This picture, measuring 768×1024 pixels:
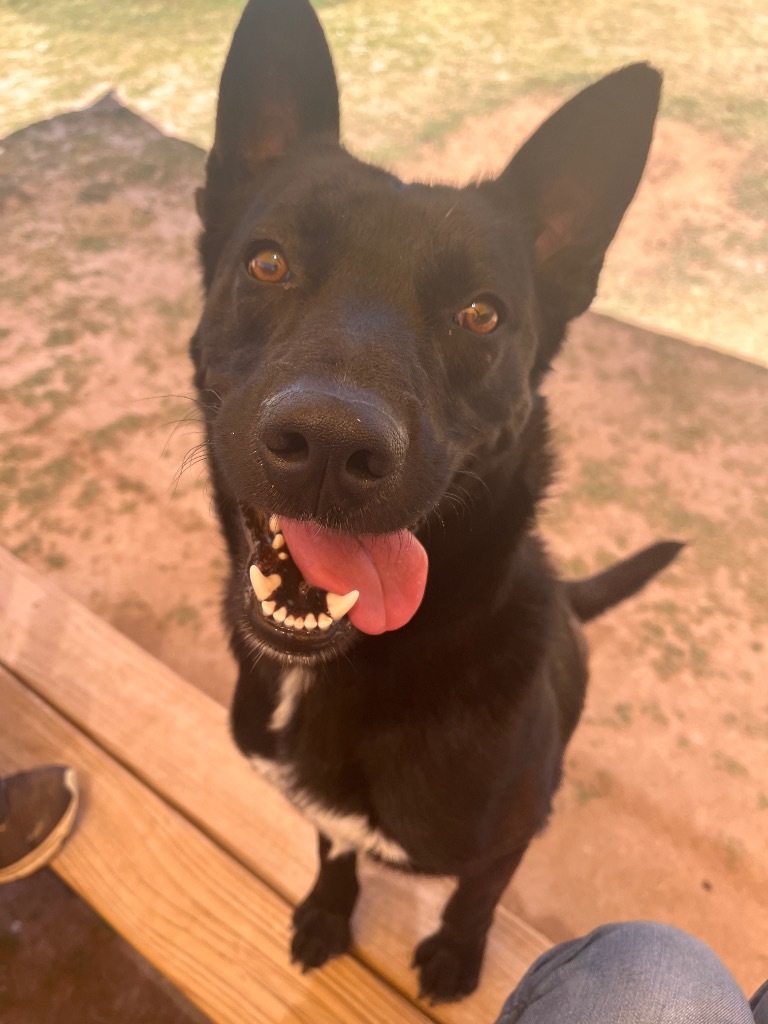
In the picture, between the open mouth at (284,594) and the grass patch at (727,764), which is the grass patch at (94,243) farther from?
A: the grass patch at (727,764)

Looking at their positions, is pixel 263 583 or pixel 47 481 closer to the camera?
pixel 263 583

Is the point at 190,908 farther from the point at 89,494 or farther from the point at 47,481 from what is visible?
the point at 47,481

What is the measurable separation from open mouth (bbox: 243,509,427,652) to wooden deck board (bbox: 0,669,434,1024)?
751 mm

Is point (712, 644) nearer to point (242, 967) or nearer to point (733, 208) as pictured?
point (242, 967)

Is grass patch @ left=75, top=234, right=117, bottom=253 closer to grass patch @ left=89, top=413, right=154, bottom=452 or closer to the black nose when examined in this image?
grass patch @ left=89, top=413, right=154, bottom=452

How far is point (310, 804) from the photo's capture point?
1238 millimetres

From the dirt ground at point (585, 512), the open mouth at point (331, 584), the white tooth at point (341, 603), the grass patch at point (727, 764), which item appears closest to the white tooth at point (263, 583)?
the open mouth at point (331, 584)

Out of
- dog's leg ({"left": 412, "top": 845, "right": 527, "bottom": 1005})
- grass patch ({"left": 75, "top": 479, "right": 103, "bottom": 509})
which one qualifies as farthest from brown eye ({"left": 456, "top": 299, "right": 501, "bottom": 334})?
grass patch ({"left": 75, "top": 479, "right": 103, "bottom": 509})

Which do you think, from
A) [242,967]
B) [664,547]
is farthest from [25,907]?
[664,547]

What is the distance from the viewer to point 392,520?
3.07 feet

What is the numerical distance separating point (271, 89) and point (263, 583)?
3.07 ft

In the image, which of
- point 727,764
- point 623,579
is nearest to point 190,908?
point 623,579

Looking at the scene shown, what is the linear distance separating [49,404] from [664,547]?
2.38 metres

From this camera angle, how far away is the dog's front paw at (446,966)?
4.35 ft
